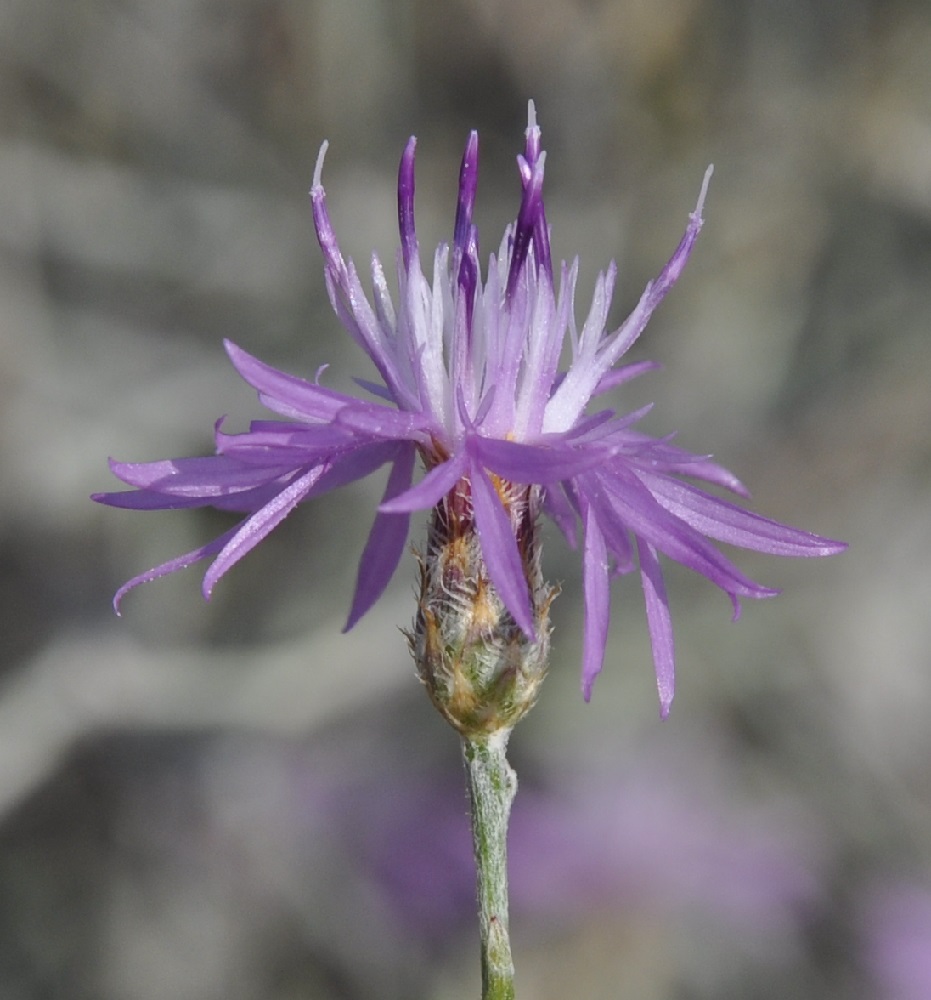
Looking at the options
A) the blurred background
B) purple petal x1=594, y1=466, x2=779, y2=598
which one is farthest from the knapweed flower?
the blurred background

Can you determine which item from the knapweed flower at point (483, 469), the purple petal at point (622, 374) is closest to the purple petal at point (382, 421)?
the knapweed flower at point (483, 469)

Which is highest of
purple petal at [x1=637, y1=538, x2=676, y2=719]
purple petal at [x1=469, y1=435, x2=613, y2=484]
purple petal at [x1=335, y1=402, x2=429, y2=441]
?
purple petal at [x1=335, y1=402, x2=429, y2=441]

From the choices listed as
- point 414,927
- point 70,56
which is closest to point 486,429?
point 414,927

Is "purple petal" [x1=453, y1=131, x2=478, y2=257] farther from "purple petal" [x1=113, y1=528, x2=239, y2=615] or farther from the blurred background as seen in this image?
the blurred background

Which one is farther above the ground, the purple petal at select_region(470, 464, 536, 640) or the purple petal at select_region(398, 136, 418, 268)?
the purple petal at select_region(398, 136, 418, 268)

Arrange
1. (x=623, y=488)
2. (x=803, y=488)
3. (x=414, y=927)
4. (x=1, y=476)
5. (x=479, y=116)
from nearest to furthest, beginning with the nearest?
(x=623, y=488), (x=414, y=927), (x=1, y=476), (x=803, y=488), (x=479, y=116)

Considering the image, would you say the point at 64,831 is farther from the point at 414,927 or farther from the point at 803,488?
the point at 803,488
